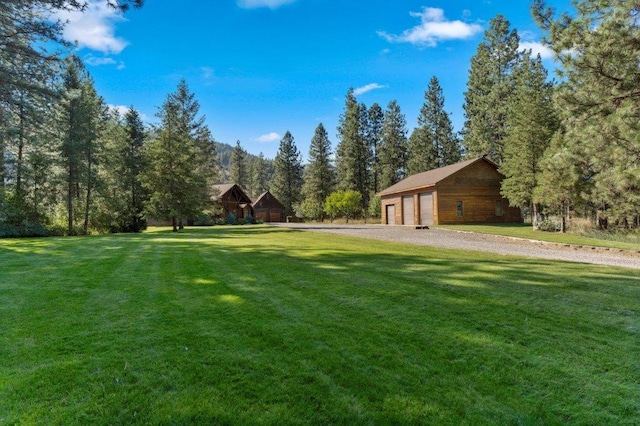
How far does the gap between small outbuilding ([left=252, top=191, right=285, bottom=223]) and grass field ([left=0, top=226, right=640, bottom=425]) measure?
4246cm

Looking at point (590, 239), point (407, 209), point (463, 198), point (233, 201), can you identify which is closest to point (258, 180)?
point (233, 201)

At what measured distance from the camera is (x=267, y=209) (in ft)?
160

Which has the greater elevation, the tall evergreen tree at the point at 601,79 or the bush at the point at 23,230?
the tall evergreen tree at the point at 601,79

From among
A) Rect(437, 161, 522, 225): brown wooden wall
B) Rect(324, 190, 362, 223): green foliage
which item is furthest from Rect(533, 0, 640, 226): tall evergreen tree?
Rect(324, 190, 362, 223): green foliage

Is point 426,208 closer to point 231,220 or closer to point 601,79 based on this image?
point 601,79

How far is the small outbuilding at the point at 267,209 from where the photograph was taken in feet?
158

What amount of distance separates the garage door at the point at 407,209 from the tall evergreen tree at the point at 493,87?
1294 centimetres

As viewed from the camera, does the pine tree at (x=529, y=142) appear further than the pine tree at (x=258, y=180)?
No

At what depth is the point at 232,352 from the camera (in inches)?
119

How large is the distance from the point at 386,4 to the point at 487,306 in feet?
46.5

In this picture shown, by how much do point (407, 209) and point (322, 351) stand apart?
2746cm

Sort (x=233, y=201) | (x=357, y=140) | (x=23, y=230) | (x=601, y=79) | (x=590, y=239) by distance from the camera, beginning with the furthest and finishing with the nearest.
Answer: (x=357, y=140)
(x=233, y=201)
(x=23, y=230)
(x=590, y=239)
(x=601, y=79)

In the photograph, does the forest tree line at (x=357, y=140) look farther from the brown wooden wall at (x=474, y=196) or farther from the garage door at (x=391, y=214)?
the garage door at (x=391, y=214)

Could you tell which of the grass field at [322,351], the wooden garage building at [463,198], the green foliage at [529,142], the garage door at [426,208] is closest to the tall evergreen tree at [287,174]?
the wooden garage building at [463,198]
